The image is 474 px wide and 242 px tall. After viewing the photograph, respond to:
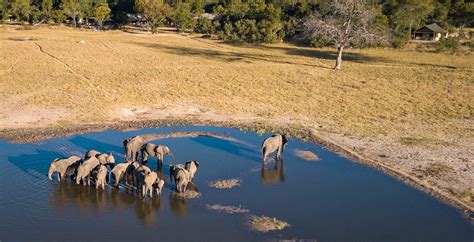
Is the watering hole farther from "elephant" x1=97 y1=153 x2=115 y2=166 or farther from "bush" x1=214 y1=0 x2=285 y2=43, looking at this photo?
"bush" x1=214 y1=0 x2=285 y2=43

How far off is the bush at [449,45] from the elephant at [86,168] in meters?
60.8

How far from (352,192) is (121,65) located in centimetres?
3314

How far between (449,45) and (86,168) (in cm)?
6140

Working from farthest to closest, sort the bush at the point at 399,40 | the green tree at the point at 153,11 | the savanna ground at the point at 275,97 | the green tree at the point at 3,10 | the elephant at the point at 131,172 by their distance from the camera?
1. the green tree at the point at 153,11
2. the green tree at the point at 3,10
3. the bush at the point at 399,40
4. the savanna ground at the point at 275,97
5. the elephant at the point at 131,172

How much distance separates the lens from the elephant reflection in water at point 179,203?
623 inches

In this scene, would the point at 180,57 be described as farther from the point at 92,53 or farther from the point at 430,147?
the point at 430,147

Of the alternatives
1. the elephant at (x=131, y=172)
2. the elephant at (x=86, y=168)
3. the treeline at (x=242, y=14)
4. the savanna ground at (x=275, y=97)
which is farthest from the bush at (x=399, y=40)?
the elephant at (x=86, y=168)

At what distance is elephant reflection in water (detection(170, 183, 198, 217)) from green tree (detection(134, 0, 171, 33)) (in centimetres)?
7105

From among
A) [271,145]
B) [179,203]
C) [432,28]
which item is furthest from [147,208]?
[432,28]

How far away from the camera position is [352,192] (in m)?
18.1

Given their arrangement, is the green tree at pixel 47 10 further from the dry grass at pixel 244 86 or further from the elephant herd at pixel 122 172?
the elephant herd at pixel 122 172

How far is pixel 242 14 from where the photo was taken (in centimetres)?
8494

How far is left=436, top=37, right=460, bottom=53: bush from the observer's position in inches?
2594

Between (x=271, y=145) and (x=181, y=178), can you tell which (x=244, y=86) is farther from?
(x=181, y=178)
